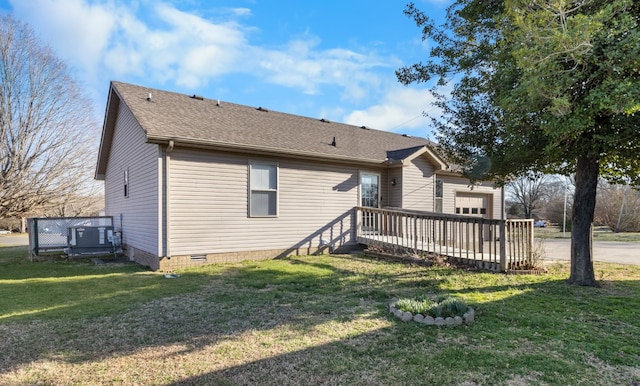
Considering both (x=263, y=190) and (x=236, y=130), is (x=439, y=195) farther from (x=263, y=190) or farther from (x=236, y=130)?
(x=236, y=130)

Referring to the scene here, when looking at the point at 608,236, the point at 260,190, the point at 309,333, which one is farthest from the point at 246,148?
the point at 608,236

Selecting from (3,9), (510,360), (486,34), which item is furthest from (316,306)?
(3,9)

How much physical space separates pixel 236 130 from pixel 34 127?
12.2 metres

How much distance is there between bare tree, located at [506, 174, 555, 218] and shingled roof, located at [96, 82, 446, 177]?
1395 inches

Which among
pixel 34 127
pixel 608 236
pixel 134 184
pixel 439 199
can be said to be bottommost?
pixel 608 236

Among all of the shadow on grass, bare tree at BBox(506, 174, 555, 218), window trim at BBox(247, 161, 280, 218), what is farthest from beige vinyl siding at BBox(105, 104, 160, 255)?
bare tree at BBox(506, 174, 555, 218)

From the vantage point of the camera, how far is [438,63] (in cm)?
771

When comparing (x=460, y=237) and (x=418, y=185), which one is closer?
(x=460, y=237)

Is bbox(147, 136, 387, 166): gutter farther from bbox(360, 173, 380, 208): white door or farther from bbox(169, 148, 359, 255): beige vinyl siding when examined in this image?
bbox(360, 173, 380, 208): white door

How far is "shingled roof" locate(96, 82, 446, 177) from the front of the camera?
346 inches

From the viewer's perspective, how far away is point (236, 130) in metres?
10.1

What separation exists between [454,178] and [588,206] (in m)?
7.64

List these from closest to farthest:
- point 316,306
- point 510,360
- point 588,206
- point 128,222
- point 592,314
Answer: point 510,360 < point 592,314 < point 316,306 < point 588,206 < point 128,222

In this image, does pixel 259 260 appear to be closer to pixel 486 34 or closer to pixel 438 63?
pixel 438 63
